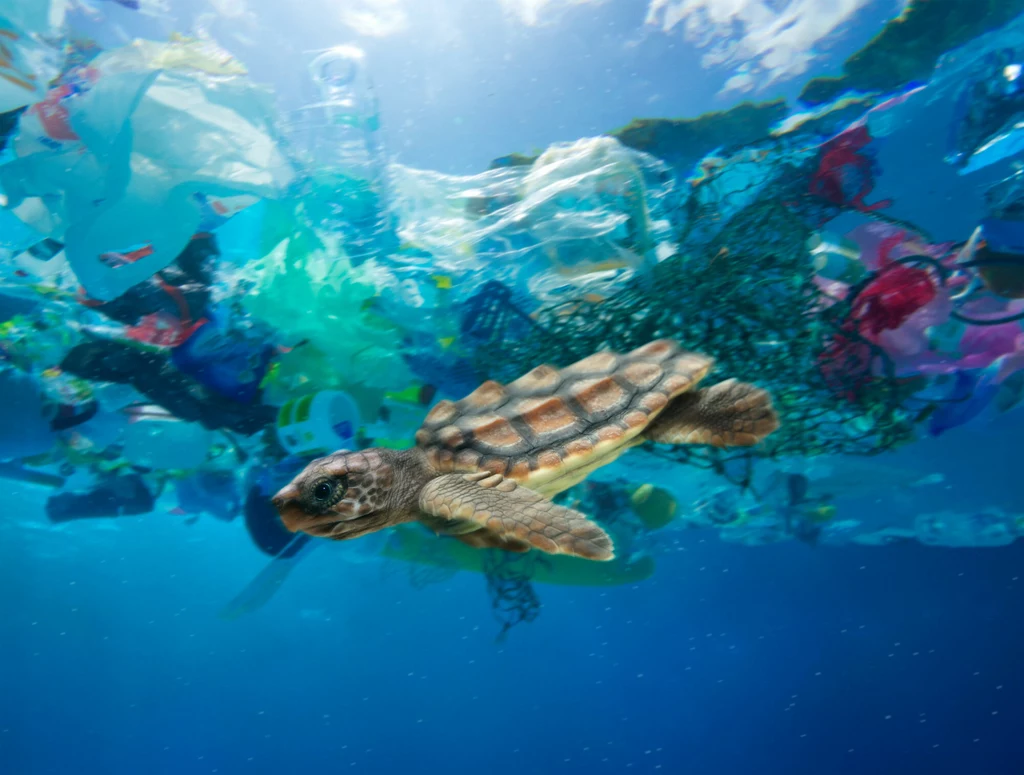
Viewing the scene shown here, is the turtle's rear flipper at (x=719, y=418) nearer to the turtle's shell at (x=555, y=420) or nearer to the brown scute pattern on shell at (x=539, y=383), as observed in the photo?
the turtle's shell at (x=555, y=420)

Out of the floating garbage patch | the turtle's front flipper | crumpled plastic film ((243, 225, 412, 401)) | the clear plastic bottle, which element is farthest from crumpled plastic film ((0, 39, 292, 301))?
the turtle's front flipper

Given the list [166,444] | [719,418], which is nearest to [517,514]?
[719,418]

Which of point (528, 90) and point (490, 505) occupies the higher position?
point (528, 90)

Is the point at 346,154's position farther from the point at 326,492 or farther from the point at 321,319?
the point at 326,492

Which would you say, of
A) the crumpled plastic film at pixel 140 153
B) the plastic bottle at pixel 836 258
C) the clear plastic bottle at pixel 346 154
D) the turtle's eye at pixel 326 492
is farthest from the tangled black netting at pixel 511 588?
the crumpled plastic film at pixel 140 153

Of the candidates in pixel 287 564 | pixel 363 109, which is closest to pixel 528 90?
pixel 363 109

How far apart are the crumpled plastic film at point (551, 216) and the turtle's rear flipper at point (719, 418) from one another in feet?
6.13

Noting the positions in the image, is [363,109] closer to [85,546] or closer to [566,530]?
[566,530]

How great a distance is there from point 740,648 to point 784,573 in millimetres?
18053

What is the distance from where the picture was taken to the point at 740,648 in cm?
3834

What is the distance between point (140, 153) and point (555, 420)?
452 cm

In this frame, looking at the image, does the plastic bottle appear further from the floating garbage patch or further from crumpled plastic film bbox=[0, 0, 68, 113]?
crumpled plastic film bbox=[0, 0, 68, 113]

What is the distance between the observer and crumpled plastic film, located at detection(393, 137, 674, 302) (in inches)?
187

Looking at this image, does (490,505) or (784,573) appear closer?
(490,505)
